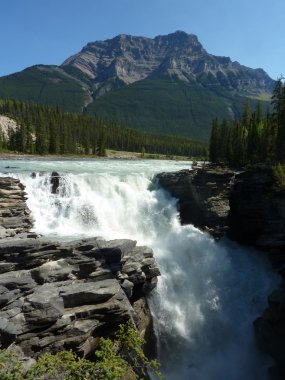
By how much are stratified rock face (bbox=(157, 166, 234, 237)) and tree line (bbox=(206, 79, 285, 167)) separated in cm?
1513

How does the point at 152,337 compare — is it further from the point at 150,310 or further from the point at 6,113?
the point at 6,113

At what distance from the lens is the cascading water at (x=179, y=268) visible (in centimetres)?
3044

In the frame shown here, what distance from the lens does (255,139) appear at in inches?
3029

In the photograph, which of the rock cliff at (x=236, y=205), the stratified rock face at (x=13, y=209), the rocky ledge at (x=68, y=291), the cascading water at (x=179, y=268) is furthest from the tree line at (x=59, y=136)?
the rocky ledge at (x=68, y=291)

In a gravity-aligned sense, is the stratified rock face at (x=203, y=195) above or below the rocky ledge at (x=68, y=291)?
above

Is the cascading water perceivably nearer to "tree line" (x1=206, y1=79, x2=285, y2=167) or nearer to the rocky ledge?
the rocky ledge

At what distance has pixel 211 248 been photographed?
41.1 m

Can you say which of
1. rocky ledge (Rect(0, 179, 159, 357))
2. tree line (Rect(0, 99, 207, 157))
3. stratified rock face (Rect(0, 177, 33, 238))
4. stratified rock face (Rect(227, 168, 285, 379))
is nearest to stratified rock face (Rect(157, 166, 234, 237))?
stratified rock face (Rect(227, 168, 285, 379))

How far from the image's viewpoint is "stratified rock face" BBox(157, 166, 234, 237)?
151 ft

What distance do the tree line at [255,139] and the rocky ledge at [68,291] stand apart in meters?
38.9

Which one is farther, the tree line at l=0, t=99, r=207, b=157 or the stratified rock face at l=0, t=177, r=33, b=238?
the tree line at l=0, t=99, r=207, b=157

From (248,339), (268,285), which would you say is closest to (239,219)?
(268,285)

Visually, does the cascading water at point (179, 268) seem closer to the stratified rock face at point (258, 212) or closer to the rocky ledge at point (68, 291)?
the stratified rock face at point (258, 212)

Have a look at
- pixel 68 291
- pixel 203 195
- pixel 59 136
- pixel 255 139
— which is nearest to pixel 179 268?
pixel 203 195
